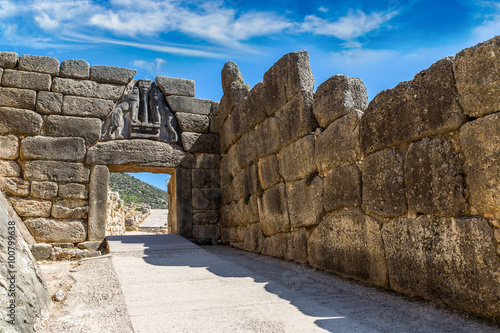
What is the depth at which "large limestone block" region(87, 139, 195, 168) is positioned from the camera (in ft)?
23.3

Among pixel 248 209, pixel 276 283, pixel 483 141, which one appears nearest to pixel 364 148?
pixel 483 141

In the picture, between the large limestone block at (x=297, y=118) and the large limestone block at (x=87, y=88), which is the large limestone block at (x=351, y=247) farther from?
the large limestone block at (x=87, y=88)

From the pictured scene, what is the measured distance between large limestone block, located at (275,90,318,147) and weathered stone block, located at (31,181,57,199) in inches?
171

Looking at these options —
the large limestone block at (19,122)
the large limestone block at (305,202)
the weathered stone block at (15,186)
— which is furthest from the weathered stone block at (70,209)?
the large limestone block at (305,202)

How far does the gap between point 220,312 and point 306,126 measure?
2.61 metres

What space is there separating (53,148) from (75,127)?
0.55 metres

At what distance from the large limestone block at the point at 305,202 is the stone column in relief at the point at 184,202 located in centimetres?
317

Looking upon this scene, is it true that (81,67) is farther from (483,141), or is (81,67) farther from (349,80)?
(483,141)

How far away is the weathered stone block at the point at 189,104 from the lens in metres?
7.84

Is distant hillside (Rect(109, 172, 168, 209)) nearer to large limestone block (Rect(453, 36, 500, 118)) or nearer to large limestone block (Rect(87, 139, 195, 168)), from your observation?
large limestone block (Rect(87, 139, 195, 168))

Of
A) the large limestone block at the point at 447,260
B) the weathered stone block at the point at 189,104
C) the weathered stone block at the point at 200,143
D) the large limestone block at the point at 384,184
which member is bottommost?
the large limestone block at the point at 447,260

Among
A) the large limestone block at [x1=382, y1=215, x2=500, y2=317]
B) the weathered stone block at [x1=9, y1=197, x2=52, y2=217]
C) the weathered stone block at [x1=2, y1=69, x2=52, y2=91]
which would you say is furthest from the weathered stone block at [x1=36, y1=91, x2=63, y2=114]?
the large limestone block at [x1=382, y1=215, x2=500, y2=317]

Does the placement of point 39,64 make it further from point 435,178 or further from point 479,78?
point 479,78

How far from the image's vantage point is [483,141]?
2555mm
